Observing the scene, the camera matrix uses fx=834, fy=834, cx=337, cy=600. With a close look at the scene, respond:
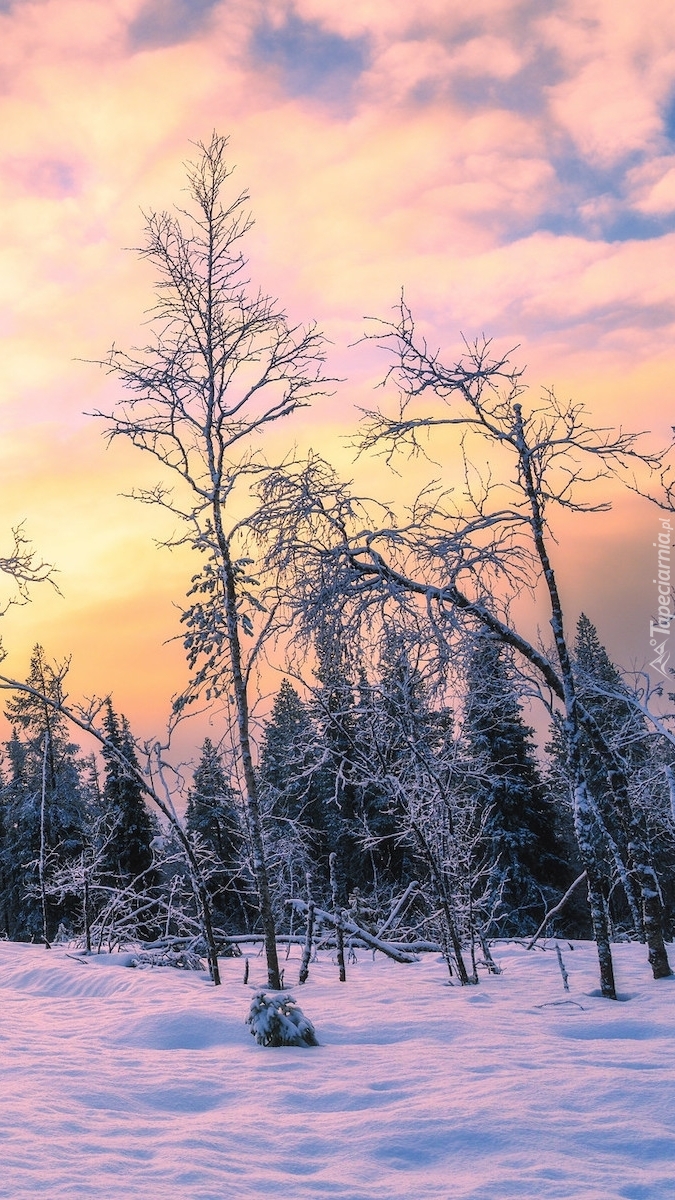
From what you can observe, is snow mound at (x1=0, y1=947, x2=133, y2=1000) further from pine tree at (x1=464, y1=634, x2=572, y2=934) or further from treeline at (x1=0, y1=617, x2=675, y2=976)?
pine tree at (x1=464, y1=634, x2=572, y2=934)

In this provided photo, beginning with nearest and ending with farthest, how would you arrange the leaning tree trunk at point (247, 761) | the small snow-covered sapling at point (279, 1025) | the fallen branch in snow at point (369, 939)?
the small snow-covered sapling at point (279, 1025) < the leaning tree trunk at point (247, 761) < the fallen branch in snow at point (369, 939)

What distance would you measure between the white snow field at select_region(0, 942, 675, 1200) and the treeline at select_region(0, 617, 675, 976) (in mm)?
3111

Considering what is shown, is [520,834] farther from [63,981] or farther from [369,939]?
[63,981]

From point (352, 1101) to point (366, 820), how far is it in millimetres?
14094

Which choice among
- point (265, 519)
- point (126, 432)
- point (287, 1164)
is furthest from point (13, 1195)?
point (126, 432)

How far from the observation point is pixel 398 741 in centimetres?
1394

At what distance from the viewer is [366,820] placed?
66.2 ft

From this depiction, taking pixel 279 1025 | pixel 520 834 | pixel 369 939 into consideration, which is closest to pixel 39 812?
pixel 520 834

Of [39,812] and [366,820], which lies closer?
[366,820]

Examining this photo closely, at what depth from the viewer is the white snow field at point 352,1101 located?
453 cm

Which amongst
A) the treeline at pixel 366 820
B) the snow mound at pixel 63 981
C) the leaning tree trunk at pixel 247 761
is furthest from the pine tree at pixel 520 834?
the leaning tree trunk at pixel 247 761

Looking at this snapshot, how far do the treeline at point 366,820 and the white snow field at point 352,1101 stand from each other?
311 cm

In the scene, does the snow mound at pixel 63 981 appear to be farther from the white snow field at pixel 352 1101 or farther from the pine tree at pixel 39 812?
the pine tree at pixel 39 812

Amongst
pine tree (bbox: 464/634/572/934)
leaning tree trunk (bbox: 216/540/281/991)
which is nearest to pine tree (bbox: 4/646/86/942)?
pine tree (bbox: 464/634/572/934)
